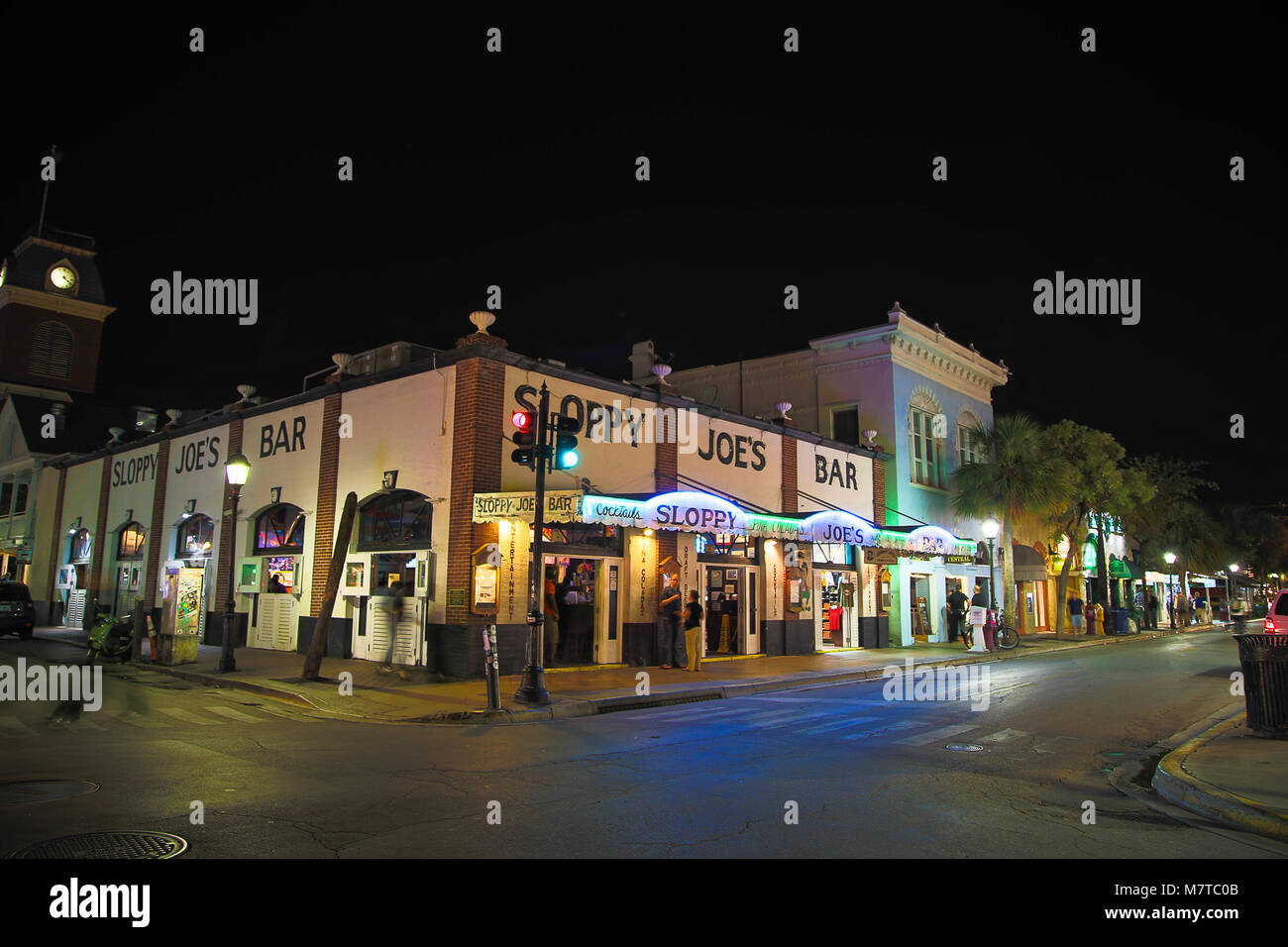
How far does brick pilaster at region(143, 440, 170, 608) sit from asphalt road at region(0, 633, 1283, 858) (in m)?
15.6

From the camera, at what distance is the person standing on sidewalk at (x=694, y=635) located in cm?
1856

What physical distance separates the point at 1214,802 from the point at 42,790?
1002 cm

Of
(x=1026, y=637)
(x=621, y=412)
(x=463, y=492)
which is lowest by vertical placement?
(x=1026, y=637)

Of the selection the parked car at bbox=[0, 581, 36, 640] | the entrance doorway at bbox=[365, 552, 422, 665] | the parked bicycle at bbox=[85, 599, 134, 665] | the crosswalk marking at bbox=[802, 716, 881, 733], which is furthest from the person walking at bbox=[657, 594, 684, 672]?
the parked car at bbox=[0, 581, 36, 640]

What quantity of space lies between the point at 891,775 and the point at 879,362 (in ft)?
77.6

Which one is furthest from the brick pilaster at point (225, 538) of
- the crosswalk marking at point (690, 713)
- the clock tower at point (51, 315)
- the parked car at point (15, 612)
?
the clock tower at point (51, 315)

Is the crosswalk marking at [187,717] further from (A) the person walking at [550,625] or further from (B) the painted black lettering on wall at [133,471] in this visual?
(B) the painted black lettering on wall at [133,471]

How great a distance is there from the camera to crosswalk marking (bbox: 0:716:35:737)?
9.89m

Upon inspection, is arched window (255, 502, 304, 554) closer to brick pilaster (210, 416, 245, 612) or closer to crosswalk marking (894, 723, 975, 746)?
brick pilaster (210, 416, 245, 612)

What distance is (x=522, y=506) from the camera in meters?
15.9

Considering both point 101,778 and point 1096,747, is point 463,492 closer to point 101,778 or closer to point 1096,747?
point 101,778

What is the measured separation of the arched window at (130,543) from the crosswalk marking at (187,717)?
19.7 metres

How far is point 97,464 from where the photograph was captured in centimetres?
3284
